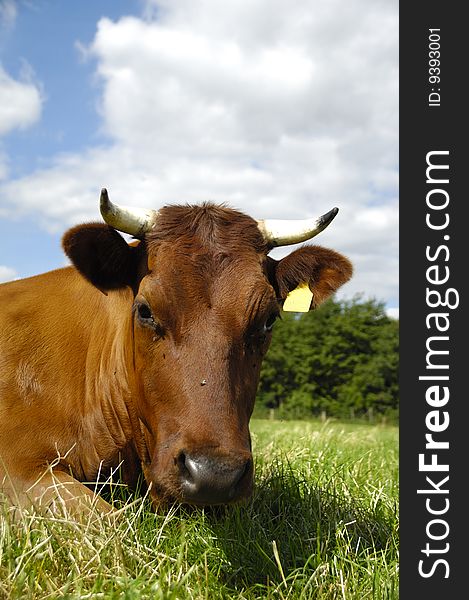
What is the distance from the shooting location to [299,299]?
5.16 metres

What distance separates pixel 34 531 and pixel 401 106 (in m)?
3.24

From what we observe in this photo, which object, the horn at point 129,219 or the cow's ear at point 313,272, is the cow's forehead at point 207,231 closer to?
the horn at point 129,219

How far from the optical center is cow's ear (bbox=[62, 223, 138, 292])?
14.6 feet

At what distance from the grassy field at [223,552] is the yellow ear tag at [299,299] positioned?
135 centimetres

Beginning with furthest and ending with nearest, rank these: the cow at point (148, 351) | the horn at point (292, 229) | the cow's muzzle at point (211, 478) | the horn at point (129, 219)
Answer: the horn at point (292, 229) → the horn at point (129, 219) → the cow at point (148, 351) → the cow's muzzle at point (211, 478)

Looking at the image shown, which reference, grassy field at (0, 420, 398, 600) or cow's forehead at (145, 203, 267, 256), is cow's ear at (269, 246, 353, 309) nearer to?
cow's forehead at (145, 203, 267, 256)

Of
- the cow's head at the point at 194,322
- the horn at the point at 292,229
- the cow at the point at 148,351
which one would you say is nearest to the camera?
the cow's head at the point at 194,322

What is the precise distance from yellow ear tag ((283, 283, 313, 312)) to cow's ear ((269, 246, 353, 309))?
30mm

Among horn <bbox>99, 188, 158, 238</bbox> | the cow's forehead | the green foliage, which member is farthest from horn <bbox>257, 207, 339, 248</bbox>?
the green foliage

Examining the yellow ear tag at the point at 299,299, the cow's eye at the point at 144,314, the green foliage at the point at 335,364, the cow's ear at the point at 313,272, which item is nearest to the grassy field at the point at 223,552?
the cow's eye at the point at 144,314

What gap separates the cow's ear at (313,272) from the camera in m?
5.09

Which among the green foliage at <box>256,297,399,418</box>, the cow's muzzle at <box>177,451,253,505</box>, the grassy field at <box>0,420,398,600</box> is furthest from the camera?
the green foliage at <box>256,297,399,418</box>

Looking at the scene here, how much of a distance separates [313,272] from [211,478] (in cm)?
246

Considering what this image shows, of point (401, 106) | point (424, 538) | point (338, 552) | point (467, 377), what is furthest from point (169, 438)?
point (401, 106)
